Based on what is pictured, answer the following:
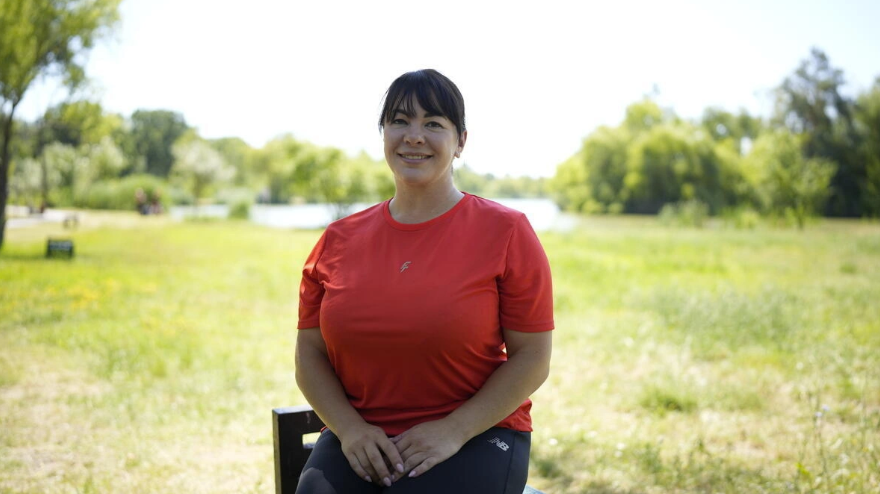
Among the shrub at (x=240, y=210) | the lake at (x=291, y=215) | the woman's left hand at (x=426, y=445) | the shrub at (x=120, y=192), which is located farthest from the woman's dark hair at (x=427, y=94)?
the shrub at (x=240, y=210)

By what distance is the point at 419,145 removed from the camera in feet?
6.03

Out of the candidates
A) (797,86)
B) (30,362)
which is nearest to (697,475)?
(30,362)

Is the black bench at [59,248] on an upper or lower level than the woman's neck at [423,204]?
lower

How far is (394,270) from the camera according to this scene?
1.75 metres

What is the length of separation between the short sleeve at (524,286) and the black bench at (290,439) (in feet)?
2.37

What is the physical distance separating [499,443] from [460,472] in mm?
140

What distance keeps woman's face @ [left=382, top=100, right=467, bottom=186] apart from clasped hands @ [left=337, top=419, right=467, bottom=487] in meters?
0.62

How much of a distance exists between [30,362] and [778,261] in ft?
39.8

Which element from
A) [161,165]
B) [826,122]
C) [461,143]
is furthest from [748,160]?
[461,143]

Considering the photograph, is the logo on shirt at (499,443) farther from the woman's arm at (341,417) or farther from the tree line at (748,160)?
the tree line at (748,160)

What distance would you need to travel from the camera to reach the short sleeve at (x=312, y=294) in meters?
1.93

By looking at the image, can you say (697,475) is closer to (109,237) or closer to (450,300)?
(450,300)

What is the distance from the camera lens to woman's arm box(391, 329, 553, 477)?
164 centimetres

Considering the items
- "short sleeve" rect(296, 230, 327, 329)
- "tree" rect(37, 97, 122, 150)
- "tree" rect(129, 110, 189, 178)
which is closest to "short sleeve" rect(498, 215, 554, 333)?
"short sleeve" rect(296, 230, 327, 329)
